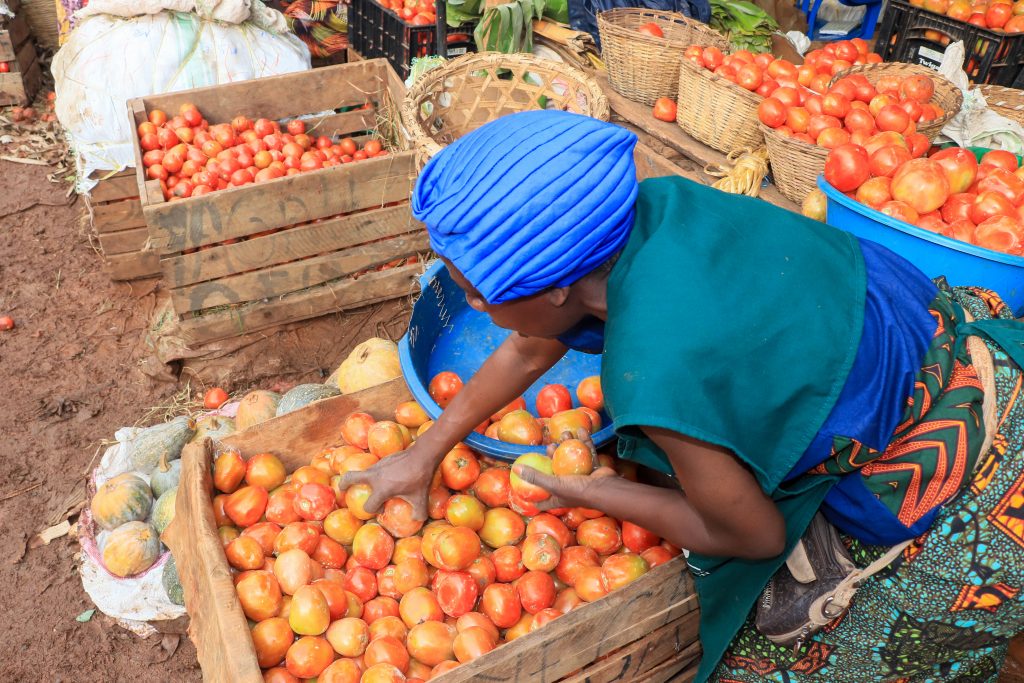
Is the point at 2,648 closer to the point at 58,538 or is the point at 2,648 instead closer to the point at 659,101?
the point at 58,538

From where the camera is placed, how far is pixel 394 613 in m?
2.04

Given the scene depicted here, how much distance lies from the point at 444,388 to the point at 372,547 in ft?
1.97

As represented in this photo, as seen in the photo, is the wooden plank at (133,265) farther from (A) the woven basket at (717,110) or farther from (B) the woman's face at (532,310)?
(B) the woman's face at (532,310)

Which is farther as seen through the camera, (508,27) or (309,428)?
(508,27)

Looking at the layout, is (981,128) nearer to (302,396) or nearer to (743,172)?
(743,172)

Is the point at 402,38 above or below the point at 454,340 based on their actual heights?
above

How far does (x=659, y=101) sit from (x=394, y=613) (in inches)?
118

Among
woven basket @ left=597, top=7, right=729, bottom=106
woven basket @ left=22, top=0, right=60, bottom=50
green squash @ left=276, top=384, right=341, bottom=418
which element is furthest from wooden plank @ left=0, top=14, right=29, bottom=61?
green squash @ left=276, top=384, right=341, bottom=418

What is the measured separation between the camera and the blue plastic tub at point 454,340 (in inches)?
102

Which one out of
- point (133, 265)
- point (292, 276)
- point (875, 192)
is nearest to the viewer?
point (875, 192)

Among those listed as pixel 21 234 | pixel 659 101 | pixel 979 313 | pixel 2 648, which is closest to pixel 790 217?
pixel 979 313

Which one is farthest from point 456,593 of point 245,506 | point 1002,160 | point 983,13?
point 983,13

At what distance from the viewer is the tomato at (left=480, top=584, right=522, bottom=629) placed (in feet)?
6.43

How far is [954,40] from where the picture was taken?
425cm
